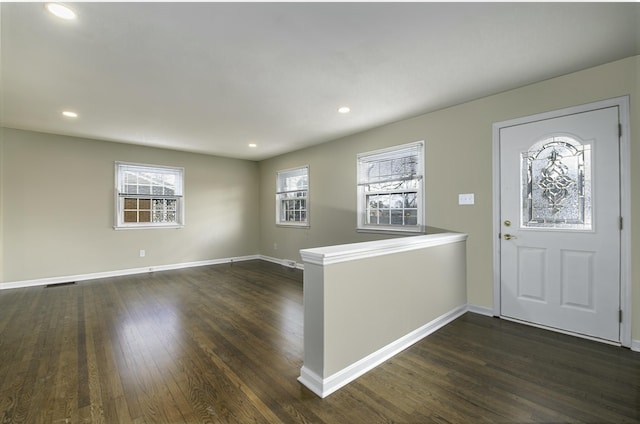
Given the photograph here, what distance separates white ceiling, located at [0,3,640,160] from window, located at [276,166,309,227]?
213cm

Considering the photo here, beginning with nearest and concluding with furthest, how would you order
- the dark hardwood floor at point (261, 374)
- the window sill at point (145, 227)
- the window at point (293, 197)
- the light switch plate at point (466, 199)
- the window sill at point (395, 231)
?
the dark hardwood floor at point (261, 374) < the light switch plate at point (466, 199) < the window sill at point (395, 231) < the window sill at point (145, 227) < the window at point (293, 197)

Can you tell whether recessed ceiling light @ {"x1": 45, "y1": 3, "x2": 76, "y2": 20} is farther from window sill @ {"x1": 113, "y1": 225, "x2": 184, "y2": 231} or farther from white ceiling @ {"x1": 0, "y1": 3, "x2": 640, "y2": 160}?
window sill @ {"x1": 113, "y1": 225, "x2": 184, "y2": 231}

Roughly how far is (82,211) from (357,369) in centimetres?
523

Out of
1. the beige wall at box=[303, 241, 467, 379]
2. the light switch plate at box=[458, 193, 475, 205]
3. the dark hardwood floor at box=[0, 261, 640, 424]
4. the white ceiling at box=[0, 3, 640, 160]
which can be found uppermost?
the white ceiling at box=[0, 3, 640, 160]

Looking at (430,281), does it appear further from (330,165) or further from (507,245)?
(330,165)

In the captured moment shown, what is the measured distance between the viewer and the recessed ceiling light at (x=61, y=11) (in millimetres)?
1729

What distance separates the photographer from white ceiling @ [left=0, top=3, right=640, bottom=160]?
1809mm

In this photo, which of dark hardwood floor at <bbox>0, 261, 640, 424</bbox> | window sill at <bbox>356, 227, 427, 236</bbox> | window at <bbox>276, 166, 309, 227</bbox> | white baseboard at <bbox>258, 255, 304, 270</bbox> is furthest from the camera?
white baseboard at <bbox>258, 255, 304, 270</bbox>

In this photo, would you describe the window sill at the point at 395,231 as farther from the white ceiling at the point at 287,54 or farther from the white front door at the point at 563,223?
the white ceiling at the point at 287,54

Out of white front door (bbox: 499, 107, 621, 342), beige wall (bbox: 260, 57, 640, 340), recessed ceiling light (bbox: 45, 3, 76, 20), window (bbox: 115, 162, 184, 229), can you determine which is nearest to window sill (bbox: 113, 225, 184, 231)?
window (bbox: 115, 162, 184, 229)

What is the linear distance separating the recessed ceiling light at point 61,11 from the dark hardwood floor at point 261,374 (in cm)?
243

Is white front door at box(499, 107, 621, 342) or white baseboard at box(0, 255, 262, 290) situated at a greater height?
white front door at box(499, 107, 621, 342)

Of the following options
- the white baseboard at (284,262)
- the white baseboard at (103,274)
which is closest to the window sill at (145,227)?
the white baseboard at (103,274)

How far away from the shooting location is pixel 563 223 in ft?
8.75
